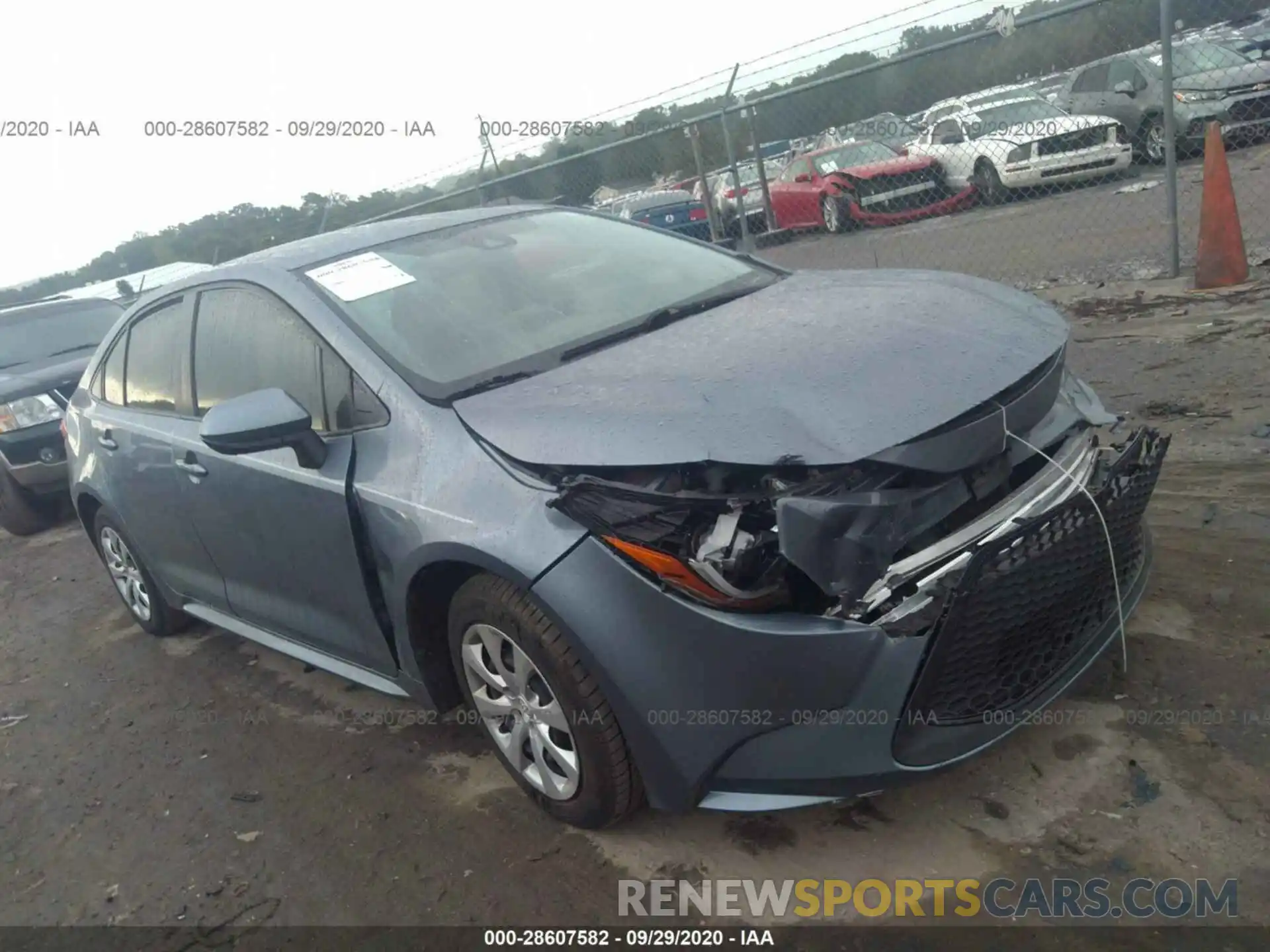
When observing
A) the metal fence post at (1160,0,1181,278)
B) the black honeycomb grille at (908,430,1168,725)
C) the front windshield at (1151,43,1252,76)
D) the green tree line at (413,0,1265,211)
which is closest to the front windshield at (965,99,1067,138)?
the green tree line at (413,0,1265,211)

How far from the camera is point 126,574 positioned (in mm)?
5059

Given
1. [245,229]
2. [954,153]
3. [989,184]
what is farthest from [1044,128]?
[245,229]

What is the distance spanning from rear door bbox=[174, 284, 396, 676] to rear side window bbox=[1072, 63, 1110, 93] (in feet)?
39.0

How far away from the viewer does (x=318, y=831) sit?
3180 millimetres

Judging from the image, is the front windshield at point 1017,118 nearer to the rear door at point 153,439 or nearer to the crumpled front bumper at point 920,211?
the crumpled front bumper at point 920,211

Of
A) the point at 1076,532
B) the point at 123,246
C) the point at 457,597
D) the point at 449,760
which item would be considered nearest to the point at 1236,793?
the point at 1076,532

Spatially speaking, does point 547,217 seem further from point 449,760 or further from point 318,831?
point 318,831

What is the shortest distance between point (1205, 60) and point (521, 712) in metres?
10.9

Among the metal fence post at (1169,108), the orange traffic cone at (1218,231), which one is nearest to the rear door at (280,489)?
the metal fence post at (1169,108)

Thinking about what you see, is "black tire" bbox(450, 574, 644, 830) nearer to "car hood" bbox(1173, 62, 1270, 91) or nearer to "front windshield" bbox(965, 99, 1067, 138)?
"car hood" bbox(1173, 62, 1270, 91)

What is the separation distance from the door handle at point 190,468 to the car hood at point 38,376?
13.4ft

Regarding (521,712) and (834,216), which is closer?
(521,712)

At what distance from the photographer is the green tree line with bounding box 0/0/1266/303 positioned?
26.2 feet

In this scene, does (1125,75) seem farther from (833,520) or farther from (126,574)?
(833,520)
